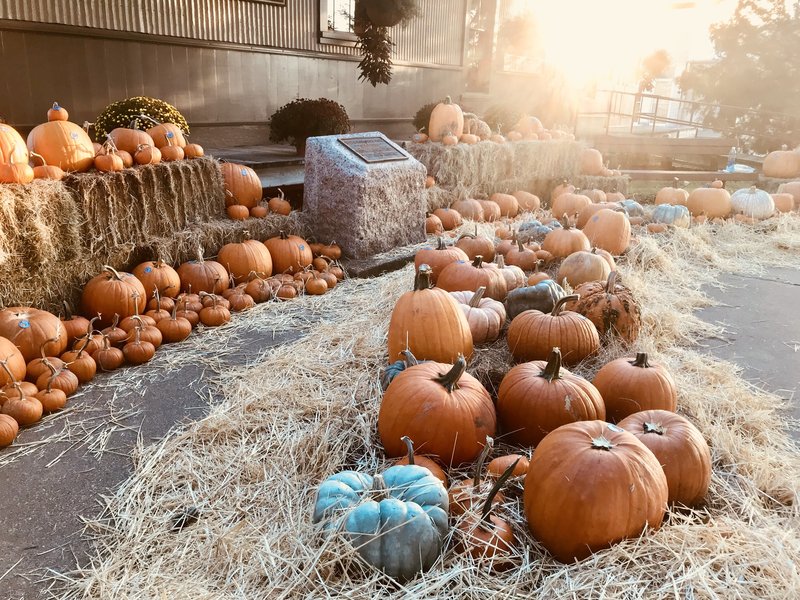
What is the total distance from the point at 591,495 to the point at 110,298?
12.7ft

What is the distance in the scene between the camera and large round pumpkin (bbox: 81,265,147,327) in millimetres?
4508

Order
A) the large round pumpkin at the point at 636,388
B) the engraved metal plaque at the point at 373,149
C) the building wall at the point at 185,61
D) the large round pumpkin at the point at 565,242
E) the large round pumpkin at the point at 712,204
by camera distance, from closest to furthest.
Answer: the large round pumpkin at the point at 636,388, the large round pumpkin at the point at 565,242, the engraved metal plaque at the point at 373,149, the building wall at the point at 185,61, the large round pumpkin at the point at 712,204

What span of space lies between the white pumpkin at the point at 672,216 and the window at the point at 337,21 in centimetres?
652

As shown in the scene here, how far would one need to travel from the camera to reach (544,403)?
2848 millimetres

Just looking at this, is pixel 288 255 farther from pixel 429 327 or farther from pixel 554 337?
pixel 554 337

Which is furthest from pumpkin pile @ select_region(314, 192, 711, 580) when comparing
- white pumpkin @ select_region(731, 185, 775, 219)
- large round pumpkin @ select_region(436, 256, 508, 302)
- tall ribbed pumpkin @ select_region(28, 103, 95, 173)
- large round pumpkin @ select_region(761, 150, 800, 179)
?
large round pumpkin @ select_region(761, 150, 800, 179)

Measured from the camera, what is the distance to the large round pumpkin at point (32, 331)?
148 inches

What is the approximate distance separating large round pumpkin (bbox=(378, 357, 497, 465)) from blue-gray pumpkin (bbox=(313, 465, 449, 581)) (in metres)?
0.43

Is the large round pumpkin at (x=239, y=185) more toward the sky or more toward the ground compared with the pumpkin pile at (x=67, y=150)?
more toward the ground

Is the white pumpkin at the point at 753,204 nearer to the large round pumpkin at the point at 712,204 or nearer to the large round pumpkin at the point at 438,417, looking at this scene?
the large round pumpkin at the point at 712,204

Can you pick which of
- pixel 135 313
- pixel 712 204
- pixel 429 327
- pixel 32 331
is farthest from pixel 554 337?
pixel 712 204

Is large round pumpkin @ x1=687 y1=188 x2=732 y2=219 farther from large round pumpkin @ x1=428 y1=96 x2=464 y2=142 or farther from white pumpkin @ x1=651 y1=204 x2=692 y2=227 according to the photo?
large round pumpkin @ x1=428 y1=96 x2=464 y2=142

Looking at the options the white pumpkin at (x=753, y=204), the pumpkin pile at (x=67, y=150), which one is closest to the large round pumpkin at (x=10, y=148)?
→ the pumpkin pile at (x=67, y=150)

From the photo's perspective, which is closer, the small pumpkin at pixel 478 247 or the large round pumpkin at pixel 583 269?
the large round pumpkin at pixel 583 269
